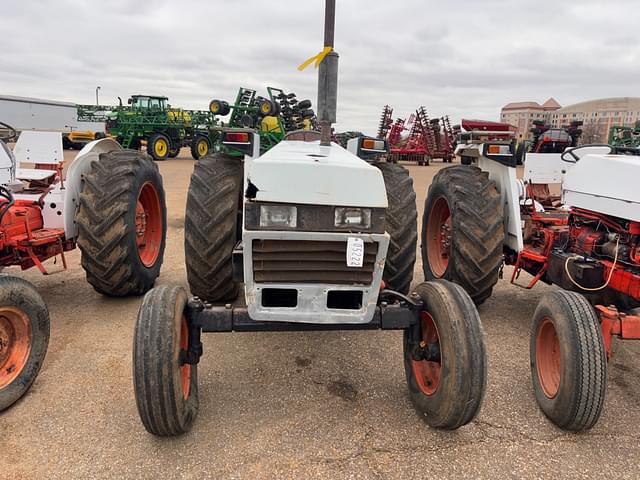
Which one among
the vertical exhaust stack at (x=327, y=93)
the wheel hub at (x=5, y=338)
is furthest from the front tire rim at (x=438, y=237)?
the wheel hub at (x=5, y=338)

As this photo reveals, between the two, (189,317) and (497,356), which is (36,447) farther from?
(497,356)

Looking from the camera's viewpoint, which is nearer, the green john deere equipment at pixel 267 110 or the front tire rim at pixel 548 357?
the front tire rim at pixel 548 357

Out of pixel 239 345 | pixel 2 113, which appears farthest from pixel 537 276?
pixel 2 113

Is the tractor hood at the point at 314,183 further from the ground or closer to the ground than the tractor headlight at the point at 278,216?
further from the ground

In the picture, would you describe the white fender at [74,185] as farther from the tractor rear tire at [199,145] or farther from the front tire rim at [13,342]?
the tractor rear tire at [199,145]

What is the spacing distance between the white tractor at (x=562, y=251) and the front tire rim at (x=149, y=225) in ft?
9.52

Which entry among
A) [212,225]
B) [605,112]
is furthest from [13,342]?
[605,112]

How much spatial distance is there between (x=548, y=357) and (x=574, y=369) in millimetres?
469

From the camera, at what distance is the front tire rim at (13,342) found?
2803 mm

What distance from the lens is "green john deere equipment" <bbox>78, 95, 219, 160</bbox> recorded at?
20500 millimetres

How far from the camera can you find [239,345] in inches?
143

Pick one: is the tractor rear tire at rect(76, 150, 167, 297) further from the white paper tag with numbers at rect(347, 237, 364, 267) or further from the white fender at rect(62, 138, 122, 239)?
the white paper tag with numbers at rect(347, 237, 364, 267)

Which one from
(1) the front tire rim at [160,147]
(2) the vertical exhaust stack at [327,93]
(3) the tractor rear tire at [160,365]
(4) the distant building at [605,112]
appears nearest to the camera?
(3) the tractor rear tire at [160,365]

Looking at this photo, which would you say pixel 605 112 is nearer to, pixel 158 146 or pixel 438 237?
pixel 158 146
